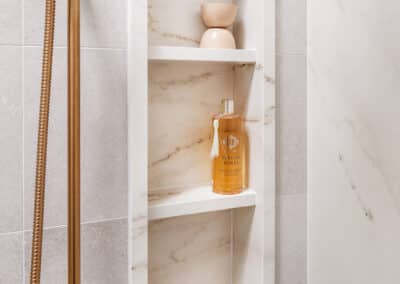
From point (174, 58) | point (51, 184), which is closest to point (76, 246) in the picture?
point (51, 184)

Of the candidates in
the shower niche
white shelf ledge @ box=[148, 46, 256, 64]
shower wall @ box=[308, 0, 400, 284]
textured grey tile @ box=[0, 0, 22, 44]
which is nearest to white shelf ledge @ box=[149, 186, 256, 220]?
the shower niche

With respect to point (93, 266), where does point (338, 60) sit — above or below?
above

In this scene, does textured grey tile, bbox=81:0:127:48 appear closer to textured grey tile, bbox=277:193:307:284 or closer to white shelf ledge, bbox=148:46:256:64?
white shelf ledge, bbox=148:46:256:64

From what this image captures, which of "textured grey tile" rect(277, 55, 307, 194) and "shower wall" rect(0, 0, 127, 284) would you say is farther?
"textured grey tile" rect(277, 55, 307, 194)

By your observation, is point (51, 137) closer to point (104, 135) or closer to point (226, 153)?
point (104, 135)

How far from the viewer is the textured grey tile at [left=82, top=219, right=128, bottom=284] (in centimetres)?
77

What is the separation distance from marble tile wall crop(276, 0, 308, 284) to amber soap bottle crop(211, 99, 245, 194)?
12 centimetres

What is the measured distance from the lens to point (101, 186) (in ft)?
2.54

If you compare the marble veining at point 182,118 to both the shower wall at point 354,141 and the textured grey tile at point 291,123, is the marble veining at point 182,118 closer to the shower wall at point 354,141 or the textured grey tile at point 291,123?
the textured grey tile at point 291,123

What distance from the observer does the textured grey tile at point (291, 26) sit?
0.94 metres

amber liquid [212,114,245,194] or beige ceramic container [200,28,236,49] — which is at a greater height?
beige ceramic container [200,28,236,49]

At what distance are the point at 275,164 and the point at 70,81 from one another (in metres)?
0.55

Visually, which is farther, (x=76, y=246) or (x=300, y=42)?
(x=300, y=42)

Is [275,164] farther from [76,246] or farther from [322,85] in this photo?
[76,246]
